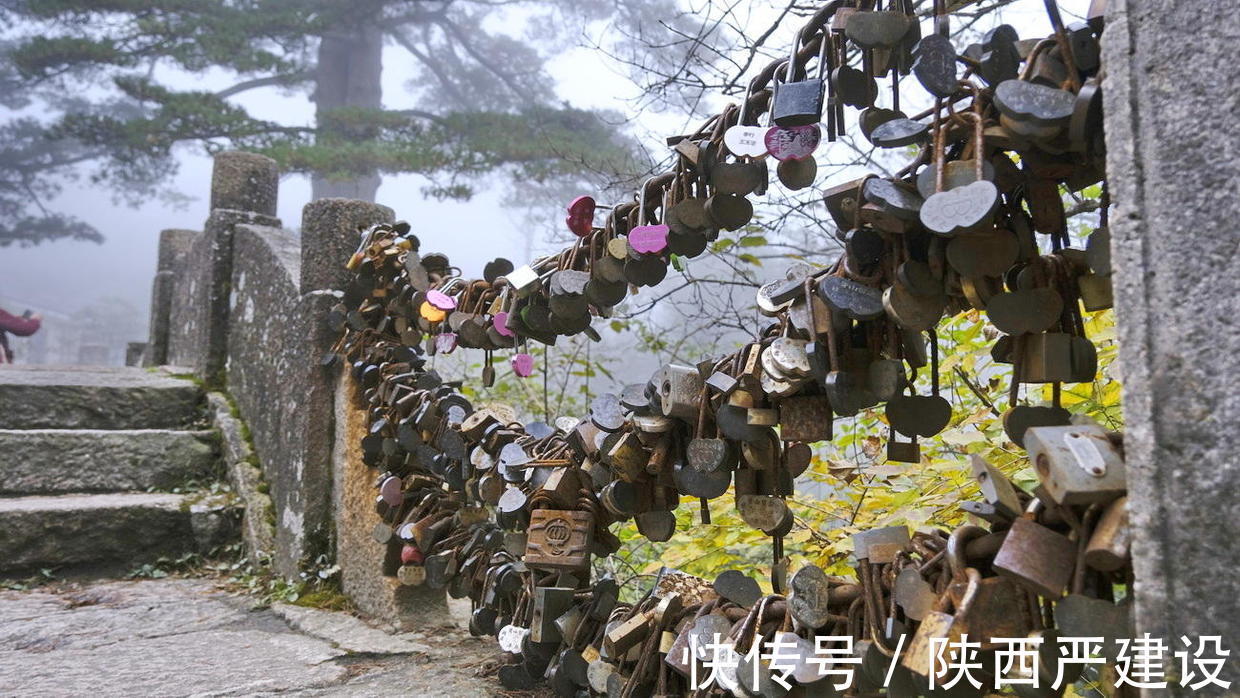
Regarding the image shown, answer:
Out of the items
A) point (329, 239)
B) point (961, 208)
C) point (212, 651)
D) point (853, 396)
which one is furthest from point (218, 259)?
point (961, 208)

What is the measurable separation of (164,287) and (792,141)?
6.76 metres

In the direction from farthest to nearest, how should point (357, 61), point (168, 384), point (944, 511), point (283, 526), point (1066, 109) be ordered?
point (357, 61), point (168, 384), point (283, 526), point (944, 511), point (1066, 109)

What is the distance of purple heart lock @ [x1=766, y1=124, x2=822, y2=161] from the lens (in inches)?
49.0

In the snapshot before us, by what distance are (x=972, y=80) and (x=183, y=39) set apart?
40.5ft

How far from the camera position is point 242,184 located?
4773mm

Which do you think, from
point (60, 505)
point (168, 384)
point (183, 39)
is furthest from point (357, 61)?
point (60, 505)

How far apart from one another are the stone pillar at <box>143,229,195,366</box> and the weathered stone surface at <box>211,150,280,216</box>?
1.26 meters

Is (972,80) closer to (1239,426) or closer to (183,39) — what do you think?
(1239,426)

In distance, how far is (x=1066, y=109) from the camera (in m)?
0.89

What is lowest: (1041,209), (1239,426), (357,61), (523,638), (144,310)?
(523,638)

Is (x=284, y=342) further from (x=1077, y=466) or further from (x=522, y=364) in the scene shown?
(x=1077, y=466)

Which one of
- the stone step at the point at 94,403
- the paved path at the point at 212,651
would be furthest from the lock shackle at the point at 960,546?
the stone step at the point at 94,403

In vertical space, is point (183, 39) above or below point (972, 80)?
above

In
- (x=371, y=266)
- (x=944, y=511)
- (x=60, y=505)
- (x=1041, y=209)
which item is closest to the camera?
(x=1041, y=209)
